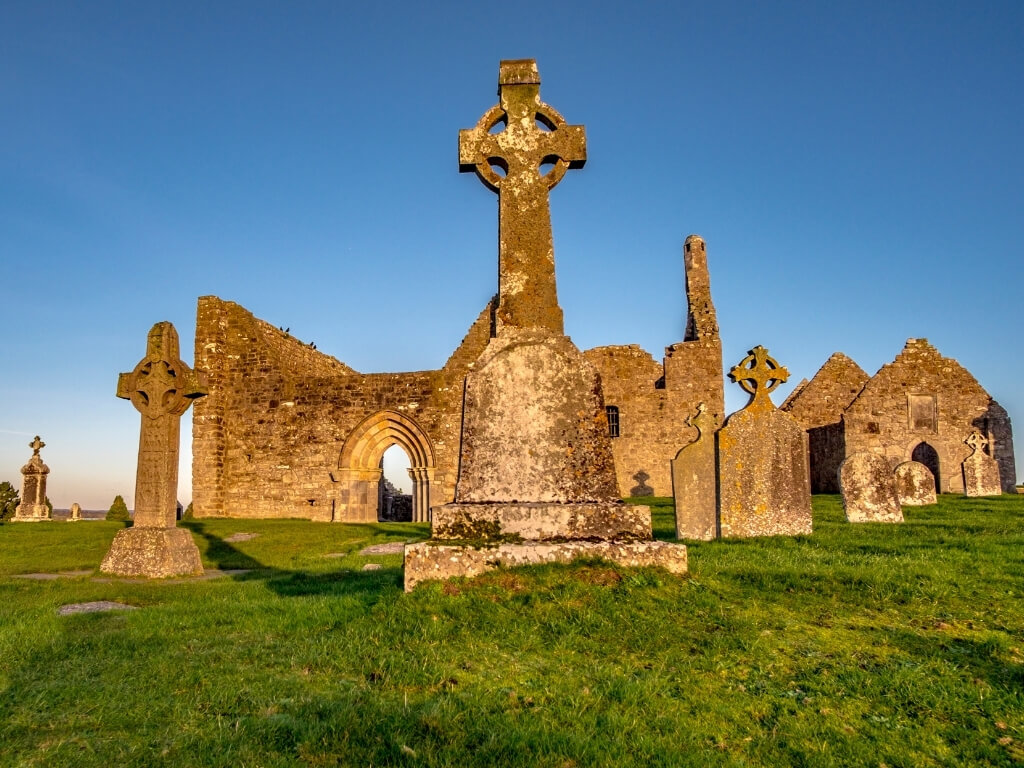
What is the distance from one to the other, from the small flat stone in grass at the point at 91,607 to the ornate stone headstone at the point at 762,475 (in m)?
6.96

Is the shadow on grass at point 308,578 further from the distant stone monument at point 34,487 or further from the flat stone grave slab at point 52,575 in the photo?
the distant stone monument at point 34,487

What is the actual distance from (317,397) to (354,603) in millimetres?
16398

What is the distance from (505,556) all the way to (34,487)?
23.4 m

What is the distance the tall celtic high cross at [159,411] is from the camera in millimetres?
10164

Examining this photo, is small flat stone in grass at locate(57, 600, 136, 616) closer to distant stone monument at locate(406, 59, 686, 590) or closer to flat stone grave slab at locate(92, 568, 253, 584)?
flat stone grave slab at locate(92, 568, 253, 584)

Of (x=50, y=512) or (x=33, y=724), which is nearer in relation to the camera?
(x=33, y=724)

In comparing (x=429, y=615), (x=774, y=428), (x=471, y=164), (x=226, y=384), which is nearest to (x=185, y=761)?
(x=429, y=615)

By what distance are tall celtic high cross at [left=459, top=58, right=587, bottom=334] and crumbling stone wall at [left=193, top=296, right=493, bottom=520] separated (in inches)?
564

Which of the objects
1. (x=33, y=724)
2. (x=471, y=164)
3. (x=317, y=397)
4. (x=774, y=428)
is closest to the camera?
(x=33, y=724)

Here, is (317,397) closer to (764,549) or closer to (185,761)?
(764,549)

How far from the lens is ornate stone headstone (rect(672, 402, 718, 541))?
9.84m

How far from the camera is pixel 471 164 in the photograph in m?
5.88

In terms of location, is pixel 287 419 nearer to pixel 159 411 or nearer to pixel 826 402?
pixel 159 411

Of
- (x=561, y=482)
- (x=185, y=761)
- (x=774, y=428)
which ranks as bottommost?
(x=185, y=761)
